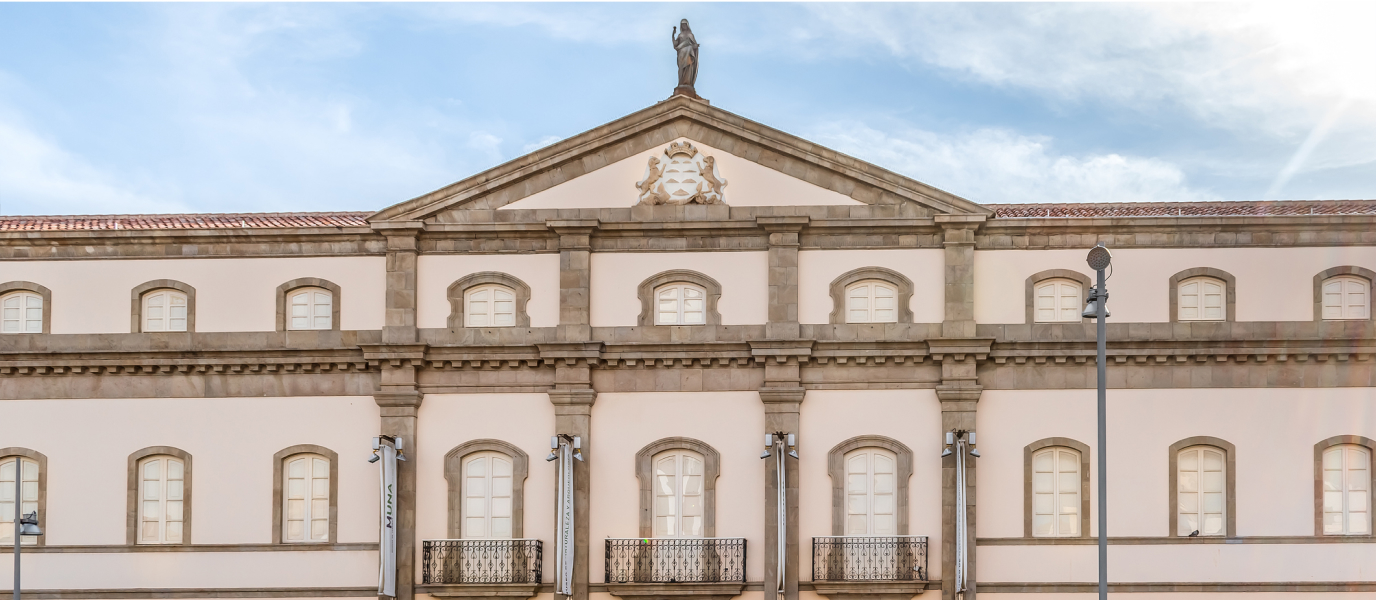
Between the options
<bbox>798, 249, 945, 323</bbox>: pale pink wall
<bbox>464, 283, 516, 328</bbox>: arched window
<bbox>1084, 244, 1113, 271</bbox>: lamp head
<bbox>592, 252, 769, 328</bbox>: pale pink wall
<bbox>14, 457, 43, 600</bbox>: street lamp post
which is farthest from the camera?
<bbox>464, 283, 516, 328</bbox>: arched window

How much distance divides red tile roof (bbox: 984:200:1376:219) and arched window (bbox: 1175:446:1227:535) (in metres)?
A: 5.05

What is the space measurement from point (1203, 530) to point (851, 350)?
7775 mm

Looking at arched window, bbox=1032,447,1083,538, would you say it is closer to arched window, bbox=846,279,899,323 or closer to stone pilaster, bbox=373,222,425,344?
arched window, bbox=846,279,899,323

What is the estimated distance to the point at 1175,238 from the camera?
28.8 m

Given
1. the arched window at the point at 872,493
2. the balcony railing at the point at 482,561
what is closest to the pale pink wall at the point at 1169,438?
the arched window at the point at 872,493

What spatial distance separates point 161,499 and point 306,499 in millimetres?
2960

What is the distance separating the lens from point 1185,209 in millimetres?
30828

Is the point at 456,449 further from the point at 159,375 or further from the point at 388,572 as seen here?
the point at 159,375

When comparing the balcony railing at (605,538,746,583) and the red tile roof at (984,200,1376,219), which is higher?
the red tile roof at (984,200,1376,219)

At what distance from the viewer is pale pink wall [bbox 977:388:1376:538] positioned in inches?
1107

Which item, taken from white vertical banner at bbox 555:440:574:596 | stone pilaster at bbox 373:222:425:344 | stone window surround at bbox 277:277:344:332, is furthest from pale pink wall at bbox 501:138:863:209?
white vertical banner at bbox 555:440:574:596

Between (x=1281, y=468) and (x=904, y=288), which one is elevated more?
(x=904, y=288)

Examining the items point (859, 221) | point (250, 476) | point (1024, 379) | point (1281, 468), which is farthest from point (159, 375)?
point (1281, 468)

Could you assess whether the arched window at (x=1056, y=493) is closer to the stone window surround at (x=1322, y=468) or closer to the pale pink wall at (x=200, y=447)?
the stone window surround at (x=1322, y=468)
